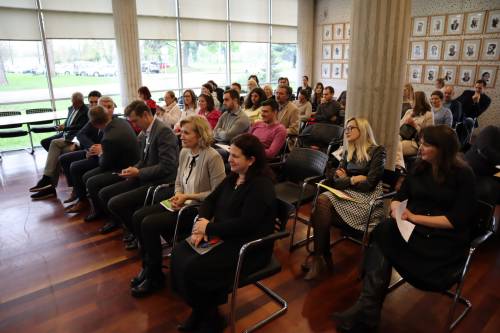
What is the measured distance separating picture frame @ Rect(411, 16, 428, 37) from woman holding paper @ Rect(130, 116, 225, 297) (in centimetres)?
785

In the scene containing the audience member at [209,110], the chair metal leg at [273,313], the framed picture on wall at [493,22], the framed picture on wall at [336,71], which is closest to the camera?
the chair metal leg at [273,313]

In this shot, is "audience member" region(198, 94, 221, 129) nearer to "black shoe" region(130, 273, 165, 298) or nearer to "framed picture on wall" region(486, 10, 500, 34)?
"black shoe" region(130, 273, 165, 298)

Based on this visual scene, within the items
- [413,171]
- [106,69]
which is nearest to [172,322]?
[413,171]

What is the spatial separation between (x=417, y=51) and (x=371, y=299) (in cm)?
824

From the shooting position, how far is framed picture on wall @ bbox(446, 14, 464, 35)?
7.99m

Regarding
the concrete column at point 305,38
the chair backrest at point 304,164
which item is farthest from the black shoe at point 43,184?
the concrete column at point 305,38

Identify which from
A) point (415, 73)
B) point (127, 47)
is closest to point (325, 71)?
point (415, 73)

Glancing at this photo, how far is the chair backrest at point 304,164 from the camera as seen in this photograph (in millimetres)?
3465

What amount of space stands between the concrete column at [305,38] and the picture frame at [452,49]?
13.4 feet

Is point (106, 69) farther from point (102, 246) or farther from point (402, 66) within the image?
point (402, 66)

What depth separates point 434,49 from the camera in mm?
8555

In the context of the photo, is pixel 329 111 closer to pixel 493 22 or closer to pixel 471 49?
pixel 471 49

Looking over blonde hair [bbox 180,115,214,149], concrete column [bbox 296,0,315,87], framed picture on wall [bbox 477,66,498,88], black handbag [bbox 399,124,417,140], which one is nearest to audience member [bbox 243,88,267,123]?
black handbag [bbox 399,124,417,140]

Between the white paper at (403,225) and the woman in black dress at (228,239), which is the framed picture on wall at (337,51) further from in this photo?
the woman in black dress at (228,239)
